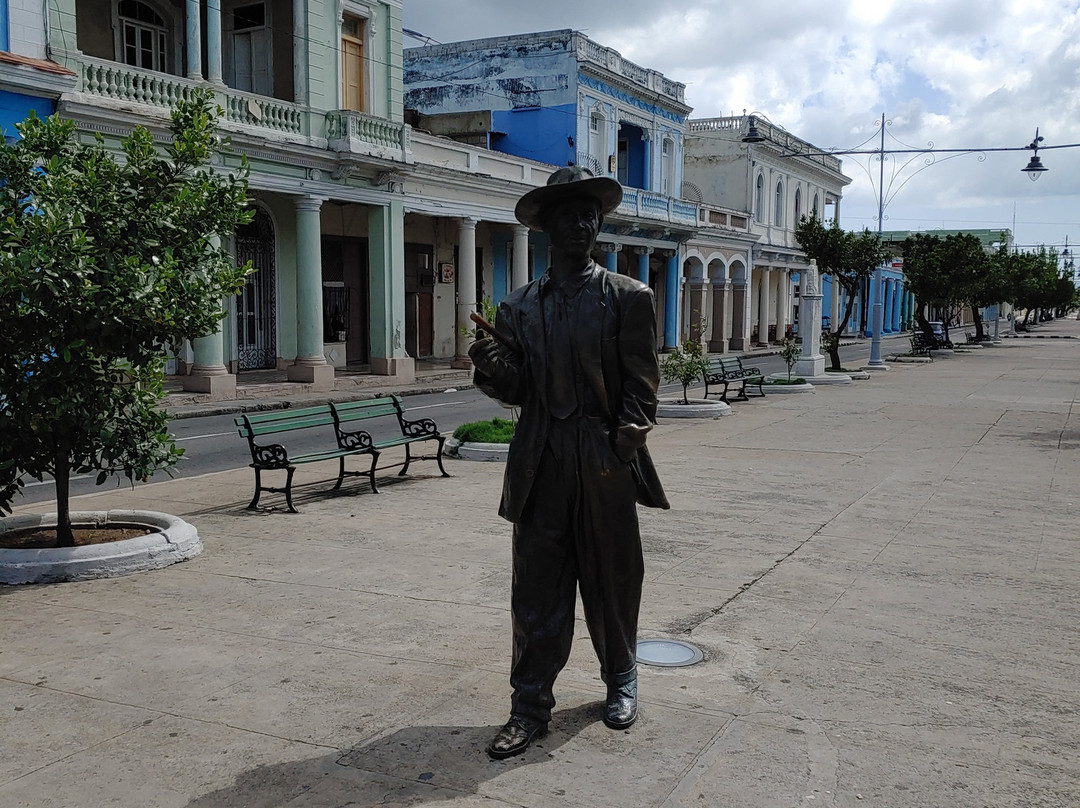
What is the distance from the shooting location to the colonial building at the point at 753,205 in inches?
1730

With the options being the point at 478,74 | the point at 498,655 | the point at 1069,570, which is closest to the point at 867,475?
the point at 1069,570

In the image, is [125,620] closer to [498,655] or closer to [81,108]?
[498,655]

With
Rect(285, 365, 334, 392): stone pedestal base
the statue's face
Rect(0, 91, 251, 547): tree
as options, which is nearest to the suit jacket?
the statue's face

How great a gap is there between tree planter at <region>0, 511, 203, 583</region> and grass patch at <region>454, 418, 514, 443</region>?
5225mm

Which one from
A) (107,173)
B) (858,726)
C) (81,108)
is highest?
(81,108)

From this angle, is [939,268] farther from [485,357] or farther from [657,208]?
[485,357]

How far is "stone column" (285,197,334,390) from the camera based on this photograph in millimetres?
21922

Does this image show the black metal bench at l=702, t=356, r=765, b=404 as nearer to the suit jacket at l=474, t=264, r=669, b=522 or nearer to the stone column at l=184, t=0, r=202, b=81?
the stone column at l=184, t=0, r=202, b=81

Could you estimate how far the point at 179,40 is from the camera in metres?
21.8

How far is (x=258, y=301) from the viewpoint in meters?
23.6

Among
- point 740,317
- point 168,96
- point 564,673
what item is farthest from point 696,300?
point 564,673

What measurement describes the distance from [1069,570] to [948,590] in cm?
116

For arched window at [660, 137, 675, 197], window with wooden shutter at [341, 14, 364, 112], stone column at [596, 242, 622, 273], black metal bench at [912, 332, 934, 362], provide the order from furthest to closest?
arched window at [660, 137, 675, 197] < black metal bench at [912, 332, 934, 362] < stone column at [596, 242, 622, 273] < window with wooden shutter at [341, 14, 364, 112]

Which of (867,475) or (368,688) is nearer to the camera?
(368,688)
